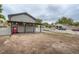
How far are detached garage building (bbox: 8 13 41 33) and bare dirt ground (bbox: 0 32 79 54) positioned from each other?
123mm

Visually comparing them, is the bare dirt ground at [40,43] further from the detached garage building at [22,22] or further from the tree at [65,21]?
the tree at [65,21]

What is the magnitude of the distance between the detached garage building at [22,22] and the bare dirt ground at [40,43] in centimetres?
12

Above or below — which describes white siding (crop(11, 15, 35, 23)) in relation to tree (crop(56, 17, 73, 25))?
above

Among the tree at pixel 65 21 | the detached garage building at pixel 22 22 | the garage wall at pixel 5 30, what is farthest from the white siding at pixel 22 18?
the tree at pixel 65 21

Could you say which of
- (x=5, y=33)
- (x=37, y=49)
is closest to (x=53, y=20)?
(x=37, y=49)

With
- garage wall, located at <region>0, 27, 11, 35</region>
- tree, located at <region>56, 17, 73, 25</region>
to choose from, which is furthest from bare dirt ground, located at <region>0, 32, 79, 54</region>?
tree, located at <region>56, 17, 73, 25</region>

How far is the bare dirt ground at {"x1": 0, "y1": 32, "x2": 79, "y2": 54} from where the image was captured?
3389mm

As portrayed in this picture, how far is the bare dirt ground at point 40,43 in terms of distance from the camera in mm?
3389

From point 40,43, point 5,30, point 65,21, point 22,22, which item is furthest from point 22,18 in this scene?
point 65,21

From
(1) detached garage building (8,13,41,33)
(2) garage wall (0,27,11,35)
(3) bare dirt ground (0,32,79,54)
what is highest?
(1) detached garage building (8,13,41,33)

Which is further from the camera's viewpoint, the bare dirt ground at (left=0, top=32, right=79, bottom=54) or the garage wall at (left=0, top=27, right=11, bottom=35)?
the garage wall at (left=0, top=27, right=11, bottom=35)

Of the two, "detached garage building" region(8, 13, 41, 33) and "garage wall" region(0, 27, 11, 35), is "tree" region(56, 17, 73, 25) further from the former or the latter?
"garage wall" region(0, 27, 11, 35)

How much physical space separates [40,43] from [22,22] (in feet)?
1.86
